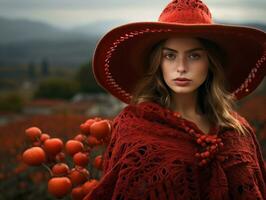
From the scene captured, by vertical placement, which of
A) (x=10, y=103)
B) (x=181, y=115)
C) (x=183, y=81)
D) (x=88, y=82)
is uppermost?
(x=183, y=81)

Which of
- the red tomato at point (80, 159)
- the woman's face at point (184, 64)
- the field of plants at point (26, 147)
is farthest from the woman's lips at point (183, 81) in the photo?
the field of plants at point (26, 147)

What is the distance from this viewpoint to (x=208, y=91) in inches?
108

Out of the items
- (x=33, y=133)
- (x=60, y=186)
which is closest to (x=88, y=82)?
(x=33, y=133)

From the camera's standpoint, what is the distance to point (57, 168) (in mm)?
2680

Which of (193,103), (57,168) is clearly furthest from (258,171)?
(57,168)

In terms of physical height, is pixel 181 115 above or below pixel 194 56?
below

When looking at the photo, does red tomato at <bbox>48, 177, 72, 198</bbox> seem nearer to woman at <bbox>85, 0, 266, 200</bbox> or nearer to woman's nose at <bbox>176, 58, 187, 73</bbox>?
woman at <bbox>85, 0, 266, 200</bbox>

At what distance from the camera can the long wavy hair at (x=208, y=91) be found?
8.64 ft

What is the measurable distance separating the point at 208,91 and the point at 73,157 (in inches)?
27.1

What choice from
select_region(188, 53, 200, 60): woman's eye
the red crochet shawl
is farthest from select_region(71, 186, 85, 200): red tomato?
select_region(188, 53, 200, 60): woman's eye

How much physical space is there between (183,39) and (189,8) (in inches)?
6.5

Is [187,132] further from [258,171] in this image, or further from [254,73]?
[254,73]

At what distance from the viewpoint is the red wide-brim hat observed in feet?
8.13

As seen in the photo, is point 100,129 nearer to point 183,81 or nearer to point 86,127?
point 86,127
